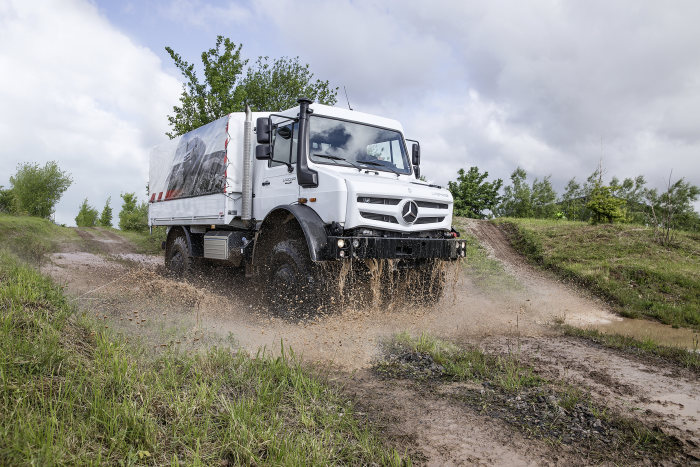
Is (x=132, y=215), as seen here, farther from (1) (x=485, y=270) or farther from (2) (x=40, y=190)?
(1) (x=485, y=270)

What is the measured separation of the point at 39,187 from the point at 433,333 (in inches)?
2155

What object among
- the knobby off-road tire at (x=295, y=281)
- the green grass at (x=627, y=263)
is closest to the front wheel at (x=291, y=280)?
the knobby off-road tire at (x=295, y=281)

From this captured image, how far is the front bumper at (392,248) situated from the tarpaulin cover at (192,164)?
3.31 m

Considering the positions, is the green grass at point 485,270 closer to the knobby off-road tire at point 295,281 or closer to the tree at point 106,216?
the knobby off-road tire at point 295,281

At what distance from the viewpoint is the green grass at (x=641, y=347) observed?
5871 millimetres

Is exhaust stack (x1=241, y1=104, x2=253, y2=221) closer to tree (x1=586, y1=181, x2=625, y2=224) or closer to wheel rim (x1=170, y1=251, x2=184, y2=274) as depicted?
wheel rim (x1=170, y1=251, x2=184, y2=274)

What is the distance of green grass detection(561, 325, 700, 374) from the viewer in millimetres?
5871

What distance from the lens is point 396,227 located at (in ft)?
21.1

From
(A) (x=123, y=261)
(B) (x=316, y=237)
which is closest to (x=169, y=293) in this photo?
(B) (x=316, y=237)

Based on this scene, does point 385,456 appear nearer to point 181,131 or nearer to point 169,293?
point 169,293

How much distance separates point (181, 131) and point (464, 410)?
17427mm

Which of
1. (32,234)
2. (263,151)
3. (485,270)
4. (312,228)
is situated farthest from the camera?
(32,234)

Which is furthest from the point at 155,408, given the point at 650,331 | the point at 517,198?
the point at 517,198

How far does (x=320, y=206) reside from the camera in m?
6.48
